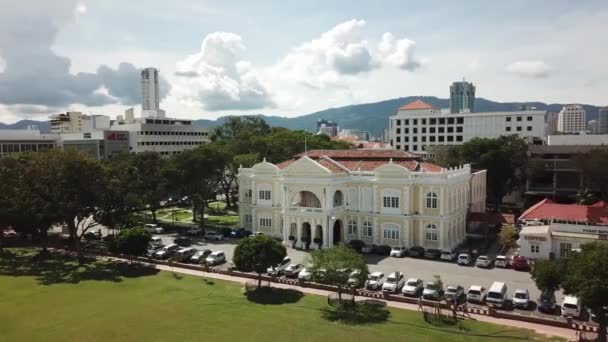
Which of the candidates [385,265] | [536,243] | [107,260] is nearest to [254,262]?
[385,265]

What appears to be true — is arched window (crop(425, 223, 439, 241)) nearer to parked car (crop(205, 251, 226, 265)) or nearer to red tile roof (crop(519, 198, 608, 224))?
red tile roof (crop(519, 198, 608, 224))

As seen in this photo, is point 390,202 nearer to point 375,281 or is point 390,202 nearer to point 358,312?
point 375,281

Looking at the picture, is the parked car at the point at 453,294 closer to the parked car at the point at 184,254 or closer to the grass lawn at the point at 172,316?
the grass lawn at the point at 172,316

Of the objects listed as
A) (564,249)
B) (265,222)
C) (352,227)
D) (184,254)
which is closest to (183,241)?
(184,254)

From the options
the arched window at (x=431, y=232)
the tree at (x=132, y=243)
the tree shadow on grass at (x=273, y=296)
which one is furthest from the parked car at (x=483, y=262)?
the tree at (x=132, y=243)

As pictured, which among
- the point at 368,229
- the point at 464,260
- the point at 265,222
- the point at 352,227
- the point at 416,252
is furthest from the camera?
the point at 265,222

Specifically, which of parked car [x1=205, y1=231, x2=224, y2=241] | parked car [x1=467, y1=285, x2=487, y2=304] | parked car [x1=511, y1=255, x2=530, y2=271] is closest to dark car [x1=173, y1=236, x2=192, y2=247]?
parked car [x1=205, y1=231, x2=224, y2=241]

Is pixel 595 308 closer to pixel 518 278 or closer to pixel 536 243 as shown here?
pixel 518 278
